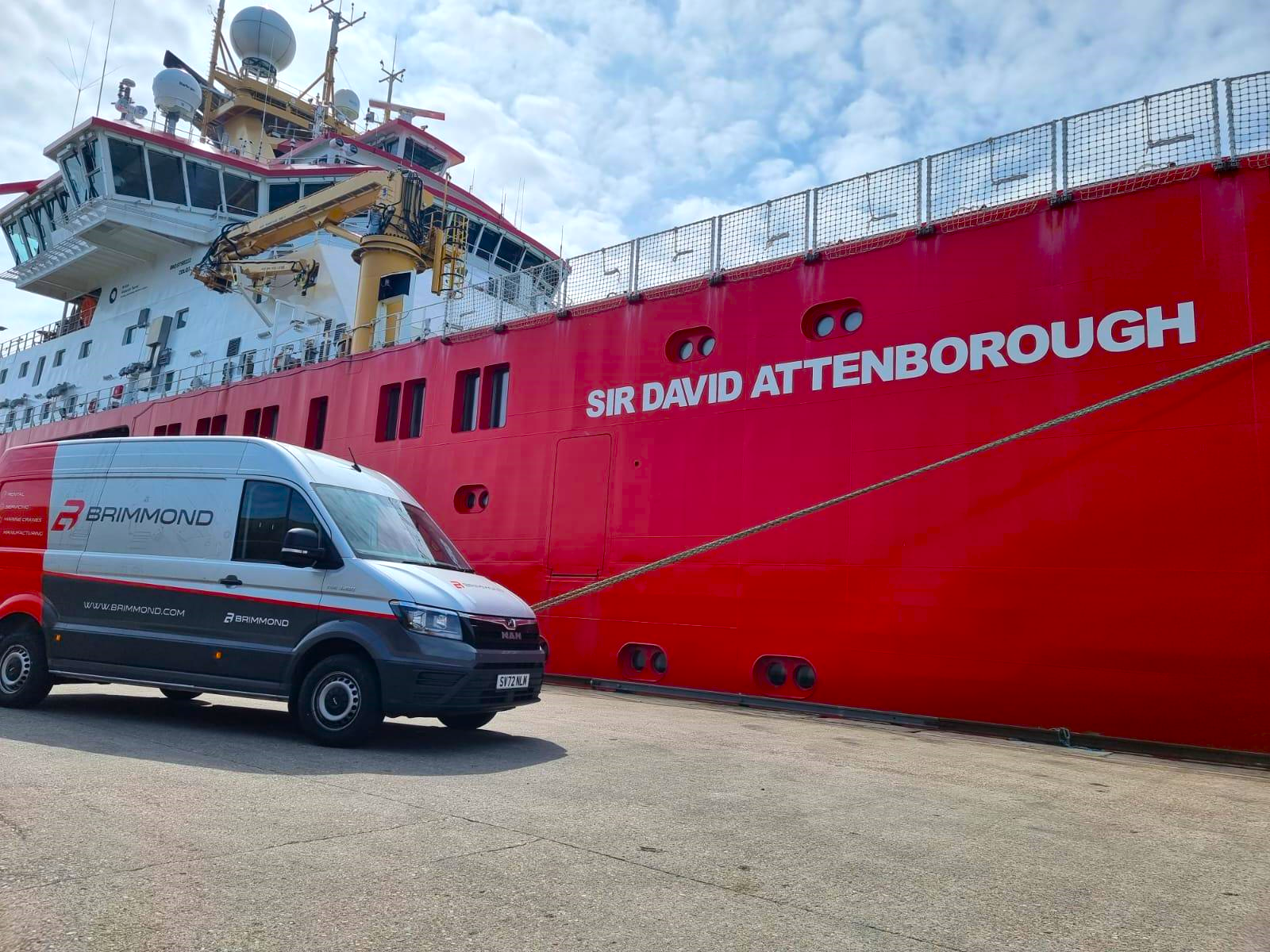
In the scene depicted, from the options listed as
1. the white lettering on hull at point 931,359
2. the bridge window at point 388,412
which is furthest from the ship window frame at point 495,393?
the white lettering on hull at point 931,359

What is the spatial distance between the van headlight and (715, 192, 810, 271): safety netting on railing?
251 inches

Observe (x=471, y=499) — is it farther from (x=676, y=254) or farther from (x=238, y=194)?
(x=238, y=194)

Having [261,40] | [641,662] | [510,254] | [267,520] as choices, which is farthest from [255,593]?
[261,40]

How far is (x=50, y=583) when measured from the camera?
24.3ft

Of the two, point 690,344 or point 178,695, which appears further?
point 690,344

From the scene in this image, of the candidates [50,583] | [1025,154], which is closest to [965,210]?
[1025,154]

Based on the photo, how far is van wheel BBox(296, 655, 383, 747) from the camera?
601 centimetres

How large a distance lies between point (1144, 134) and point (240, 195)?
23397mm

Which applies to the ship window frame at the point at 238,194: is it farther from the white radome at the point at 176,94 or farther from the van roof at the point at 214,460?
the van roof at the point at 214,460

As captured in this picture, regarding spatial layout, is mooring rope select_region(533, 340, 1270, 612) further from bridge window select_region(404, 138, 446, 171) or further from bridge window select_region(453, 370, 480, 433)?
bridge window select_region(404, 138, 446, 171)

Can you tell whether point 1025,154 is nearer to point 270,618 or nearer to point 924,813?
point 924,813

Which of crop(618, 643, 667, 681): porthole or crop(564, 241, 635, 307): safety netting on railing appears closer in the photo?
crop(618, 643, 667, 681): porthole

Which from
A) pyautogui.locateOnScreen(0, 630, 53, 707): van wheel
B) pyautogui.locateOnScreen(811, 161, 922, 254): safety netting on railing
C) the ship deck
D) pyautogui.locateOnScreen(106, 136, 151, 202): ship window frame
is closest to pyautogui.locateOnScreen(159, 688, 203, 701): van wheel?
pyautogui.locateOnScreen(0, 630, 53, 707): van wheel

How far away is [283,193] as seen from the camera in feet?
82.5
